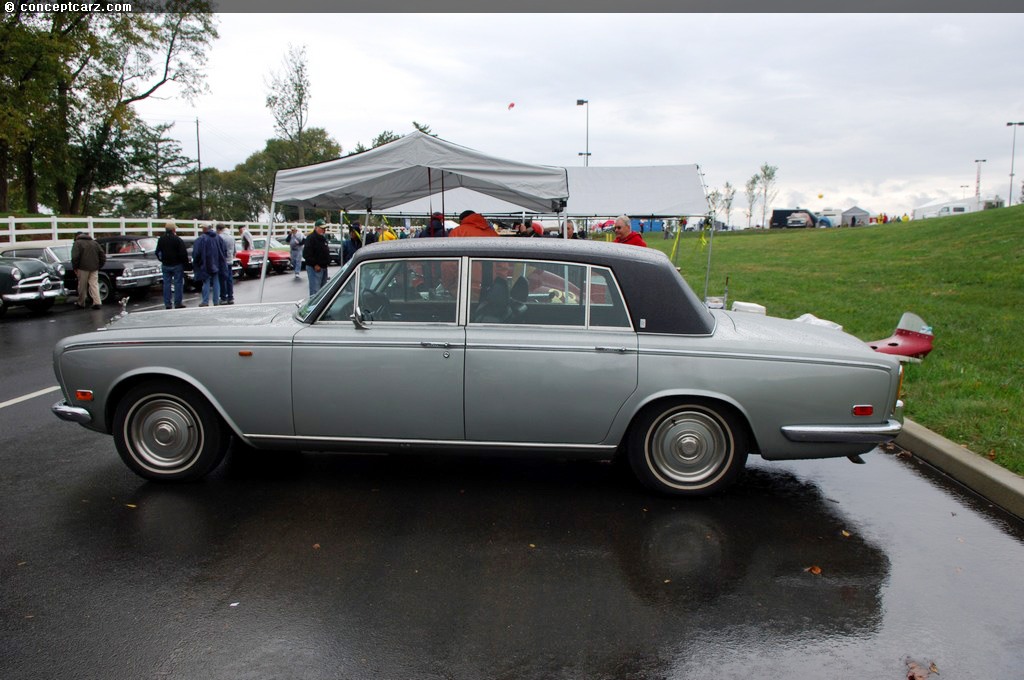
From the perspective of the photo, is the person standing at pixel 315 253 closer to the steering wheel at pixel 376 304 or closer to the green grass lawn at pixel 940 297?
the green grass lawn at pixel 940 297

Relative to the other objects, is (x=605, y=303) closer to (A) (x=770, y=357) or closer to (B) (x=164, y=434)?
(A) (x=770, y=357)

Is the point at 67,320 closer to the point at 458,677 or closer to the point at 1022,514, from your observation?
the point at 458,677

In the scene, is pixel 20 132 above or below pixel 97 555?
above

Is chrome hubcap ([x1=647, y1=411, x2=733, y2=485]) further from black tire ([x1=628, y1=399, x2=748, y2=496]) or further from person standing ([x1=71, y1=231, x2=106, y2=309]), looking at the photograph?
person standing ([x1=71, y1=231, x2=106, y2=309])

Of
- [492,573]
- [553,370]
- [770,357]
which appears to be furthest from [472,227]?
[492,573]

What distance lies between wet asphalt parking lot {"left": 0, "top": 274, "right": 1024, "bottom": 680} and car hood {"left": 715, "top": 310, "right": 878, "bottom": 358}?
1.00 m

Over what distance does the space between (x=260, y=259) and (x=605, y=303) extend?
23.5 metres

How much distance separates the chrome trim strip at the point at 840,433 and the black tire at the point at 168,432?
359 centimetres

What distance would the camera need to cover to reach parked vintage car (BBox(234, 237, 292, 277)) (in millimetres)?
25453

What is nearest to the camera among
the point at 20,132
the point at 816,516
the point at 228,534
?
the point at 228,534

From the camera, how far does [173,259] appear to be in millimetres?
14273

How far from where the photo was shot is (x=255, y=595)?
11.1ft

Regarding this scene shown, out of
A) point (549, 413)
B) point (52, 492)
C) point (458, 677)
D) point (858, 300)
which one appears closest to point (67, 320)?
point (52, 492)

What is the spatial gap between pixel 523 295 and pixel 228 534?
222 cm
